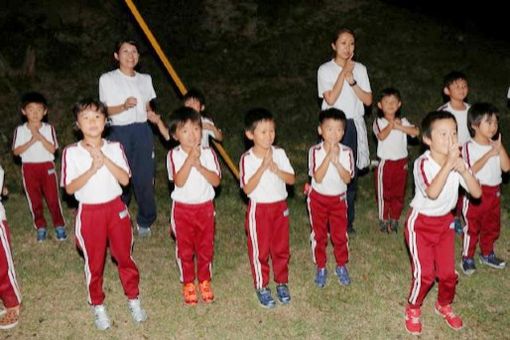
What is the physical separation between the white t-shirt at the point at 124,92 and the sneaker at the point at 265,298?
2288 millimetres

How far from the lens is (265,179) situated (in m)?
5.00

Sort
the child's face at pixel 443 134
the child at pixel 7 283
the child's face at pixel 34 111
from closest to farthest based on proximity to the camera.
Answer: the child's face at pixel 443 134 < the child at pixel 7 283 < the child's face at pixel 34 111

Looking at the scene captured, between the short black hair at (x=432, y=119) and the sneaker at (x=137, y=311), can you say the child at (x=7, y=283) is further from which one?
the short black hair at (x=432, y=119)

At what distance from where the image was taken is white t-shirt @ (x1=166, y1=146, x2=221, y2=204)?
500 centimetres

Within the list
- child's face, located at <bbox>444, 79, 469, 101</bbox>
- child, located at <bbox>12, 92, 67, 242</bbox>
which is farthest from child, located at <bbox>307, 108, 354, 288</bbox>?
child, located at <bbox>12, 92, 67, 242</bbox>

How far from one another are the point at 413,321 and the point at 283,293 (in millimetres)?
1215

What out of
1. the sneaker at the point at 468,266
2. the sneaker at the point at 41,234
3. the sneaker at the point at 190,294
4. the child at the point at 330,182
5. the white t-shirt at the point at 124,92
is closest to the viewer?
the child at the point at 330,182

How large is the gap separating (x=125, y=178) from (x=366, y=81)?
271 centimetres

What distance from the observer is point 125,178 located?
4664mm

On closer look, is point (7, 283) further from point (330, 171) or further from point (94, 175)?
point (330, 171)

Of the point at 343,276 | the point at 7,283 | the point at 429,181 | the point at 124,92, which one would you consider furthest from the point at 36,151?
the point at 429,181

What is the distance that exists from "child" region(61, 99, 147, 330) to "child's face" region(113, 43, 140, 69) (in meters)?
1.31

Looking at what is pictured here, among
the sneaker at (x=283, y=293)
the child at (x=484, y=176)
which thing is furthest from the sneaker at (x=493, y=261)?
the sneaker at (x=283, y=293)

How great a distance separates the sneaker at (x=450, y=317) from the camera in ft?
16.1
